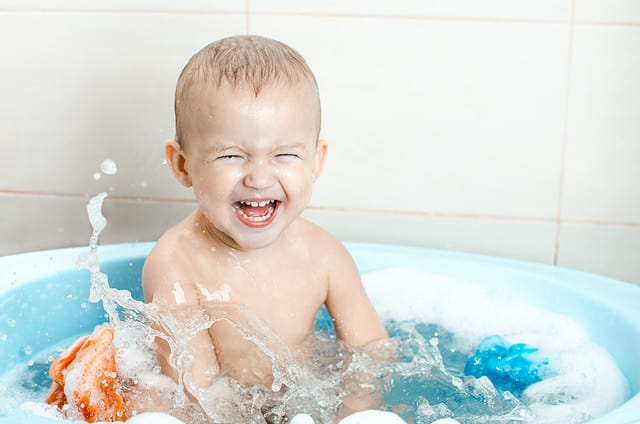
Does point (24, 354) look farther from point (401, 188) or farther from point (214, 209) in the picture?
point (401, 188)

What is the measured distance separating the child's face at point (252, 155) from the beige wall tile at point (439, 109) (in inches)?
19.9

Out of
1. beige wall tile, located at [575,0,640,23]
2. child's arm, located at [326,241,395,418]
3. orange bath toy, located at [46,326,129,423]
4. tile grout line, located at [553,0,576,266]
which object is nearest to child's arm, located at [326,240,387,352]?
child's arm, located at [326,241,395,418]

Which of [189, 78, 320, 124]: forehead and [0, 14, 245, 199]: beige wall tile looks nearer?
[189, 78, 320, 124]: forehead

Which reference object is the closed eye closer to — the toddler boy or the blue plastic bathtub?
the toddler boy

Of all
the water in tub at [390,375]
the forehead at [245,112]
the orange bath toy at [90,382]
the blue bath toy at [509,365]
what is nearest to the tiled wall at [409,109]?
the water in tub at [390,375]

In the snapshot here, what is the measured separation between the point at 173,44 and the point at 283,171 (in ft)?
2.28

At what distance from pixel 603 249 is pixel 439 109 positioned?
0.45 metres

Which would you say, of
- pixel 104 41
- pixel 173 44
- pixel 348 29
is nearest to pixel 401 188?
pixel 348 29

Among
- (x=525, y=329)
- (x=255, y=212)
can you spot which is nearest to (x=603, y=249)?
(x=525, y=329)

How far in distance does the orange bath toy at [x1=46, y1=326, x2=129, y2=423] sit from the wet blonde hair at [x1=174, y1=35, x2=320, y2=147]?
12.9 inches

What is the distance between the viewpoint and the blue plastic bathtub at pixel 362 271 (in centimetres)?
144

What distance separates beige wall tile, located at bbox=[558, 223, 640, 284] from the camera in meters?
1.79

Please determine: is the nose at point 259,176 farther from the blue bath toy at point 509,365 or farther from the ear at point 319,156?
the blue bath toy at point 509,365

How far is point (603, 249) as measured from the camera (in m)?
1.80
